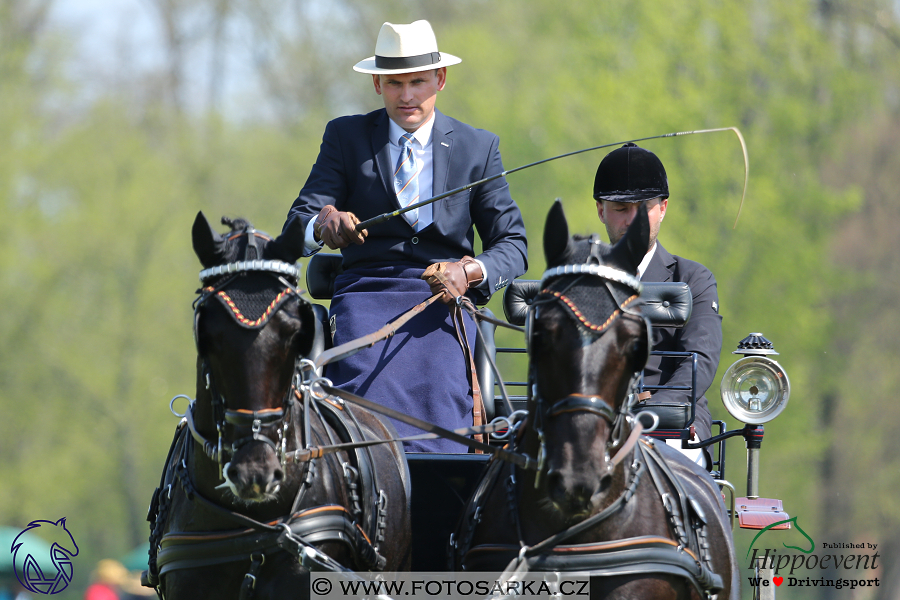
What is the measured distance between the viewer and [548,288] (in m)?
3.36

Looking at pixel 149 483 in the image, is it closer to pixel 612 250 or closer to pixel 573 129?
pixel 573 129

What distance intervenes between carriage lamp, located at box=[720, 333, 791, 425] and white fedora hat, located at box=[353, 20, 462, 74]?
1964 mm

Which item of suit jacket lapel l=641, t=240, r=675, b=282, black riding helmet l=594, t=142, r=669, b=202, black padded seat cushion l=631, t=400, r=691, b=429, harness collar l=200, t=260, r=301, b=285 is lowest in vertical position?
black padded seat cushion l=631, t=400, r=691, b=429

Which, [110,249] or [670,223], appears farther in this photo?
[110,249]

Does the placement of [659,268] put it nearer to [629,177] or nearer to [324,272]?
[629,177]

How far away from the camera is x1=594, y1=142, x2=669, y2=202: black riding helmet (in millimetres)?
5367

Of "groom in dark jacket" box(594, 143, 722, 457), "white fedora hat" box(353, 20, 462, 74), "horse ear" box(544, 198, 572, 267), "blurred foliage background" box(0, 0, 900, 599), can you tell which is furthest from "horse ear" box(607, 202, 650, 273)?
"blurred foliage background" box(0, 0, 900, 599)

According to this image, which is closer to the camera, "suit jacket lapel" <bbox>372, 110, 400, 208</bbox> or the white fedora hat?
the white fedora hat

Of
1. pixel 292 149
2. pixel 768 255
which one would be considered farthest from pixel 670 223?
pixel 292 149

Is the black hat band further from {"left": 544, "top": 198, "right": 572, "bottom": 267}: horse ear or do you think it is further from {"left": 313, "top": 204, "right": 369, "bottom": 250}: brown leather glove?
{"left": 544, "top": 198, "right": 572, "bottom": 267}: horse ear

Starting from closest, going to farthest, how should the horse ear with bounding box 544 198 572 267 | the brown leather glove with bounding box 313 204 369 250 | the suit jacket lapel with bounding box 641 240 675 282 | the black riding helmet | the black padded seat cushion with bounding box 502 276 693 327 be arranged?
the horse ear with bounding box 544 198 572 267 < the brown leather glove with bounding box 313 204 369 250 < the black padded seat cushion with bounding box 502 276 693 327 < the black riding helmet < the suit jacket lapel with bounding box 641 240 675 282

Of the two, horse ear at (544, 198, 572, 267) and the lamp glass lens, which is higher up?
horse ear at (544, 198, 572, 267)

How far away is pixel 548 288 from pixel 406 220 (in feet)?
5.40

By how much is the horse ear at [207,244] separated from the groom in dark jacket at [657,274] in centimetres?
238
